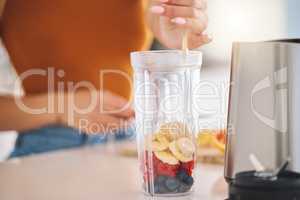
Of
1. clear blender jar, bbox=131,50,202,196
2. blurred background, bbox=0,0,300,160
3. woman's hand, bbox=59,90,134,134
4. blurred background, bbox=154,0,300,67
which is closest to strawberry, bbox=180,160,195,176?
clear blender jar, bbox=131,50,202,196

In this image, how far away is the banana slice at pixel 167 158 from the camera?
22.3 inches

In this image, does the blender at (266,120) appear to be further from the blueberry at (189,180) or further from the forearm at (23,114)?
the forearm at (23,114)

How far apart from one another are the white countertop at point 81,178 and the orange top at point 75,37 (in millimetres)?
335

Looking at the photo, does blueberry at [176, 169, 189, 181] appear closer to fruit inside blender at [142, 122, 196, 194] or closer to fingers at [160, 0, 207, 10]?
fruit inside blender at [142, 122, 196, 194]

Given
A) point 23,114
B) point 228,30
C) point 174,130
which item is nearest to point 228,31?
point 228,30

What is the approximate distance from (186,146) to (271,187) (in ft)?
0.42

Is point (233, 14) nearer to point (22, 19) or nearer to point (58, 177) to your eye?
point (22, 19)

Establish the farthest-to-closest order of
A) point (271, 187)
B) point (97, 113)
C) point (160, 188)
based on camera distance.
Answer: point (97, 113), point (160, 188), point (271, 187)

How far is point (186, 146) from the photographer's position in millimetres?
577

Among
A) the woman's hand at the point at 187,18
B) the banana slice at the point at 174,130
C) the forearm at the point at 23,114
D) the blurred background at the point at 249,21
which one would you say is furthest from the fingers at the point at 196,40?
the forearm at the point at 23,114

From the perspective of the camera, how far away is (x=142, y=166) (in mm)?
602

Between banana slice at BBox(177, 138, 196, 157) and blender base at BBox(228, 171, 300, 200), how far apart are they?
0.09 metres

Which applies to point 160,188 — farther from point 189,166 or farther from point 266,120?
point 266,120

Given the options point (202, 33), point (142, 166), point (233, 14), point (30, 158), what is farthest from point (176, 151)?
point (233, 14)
